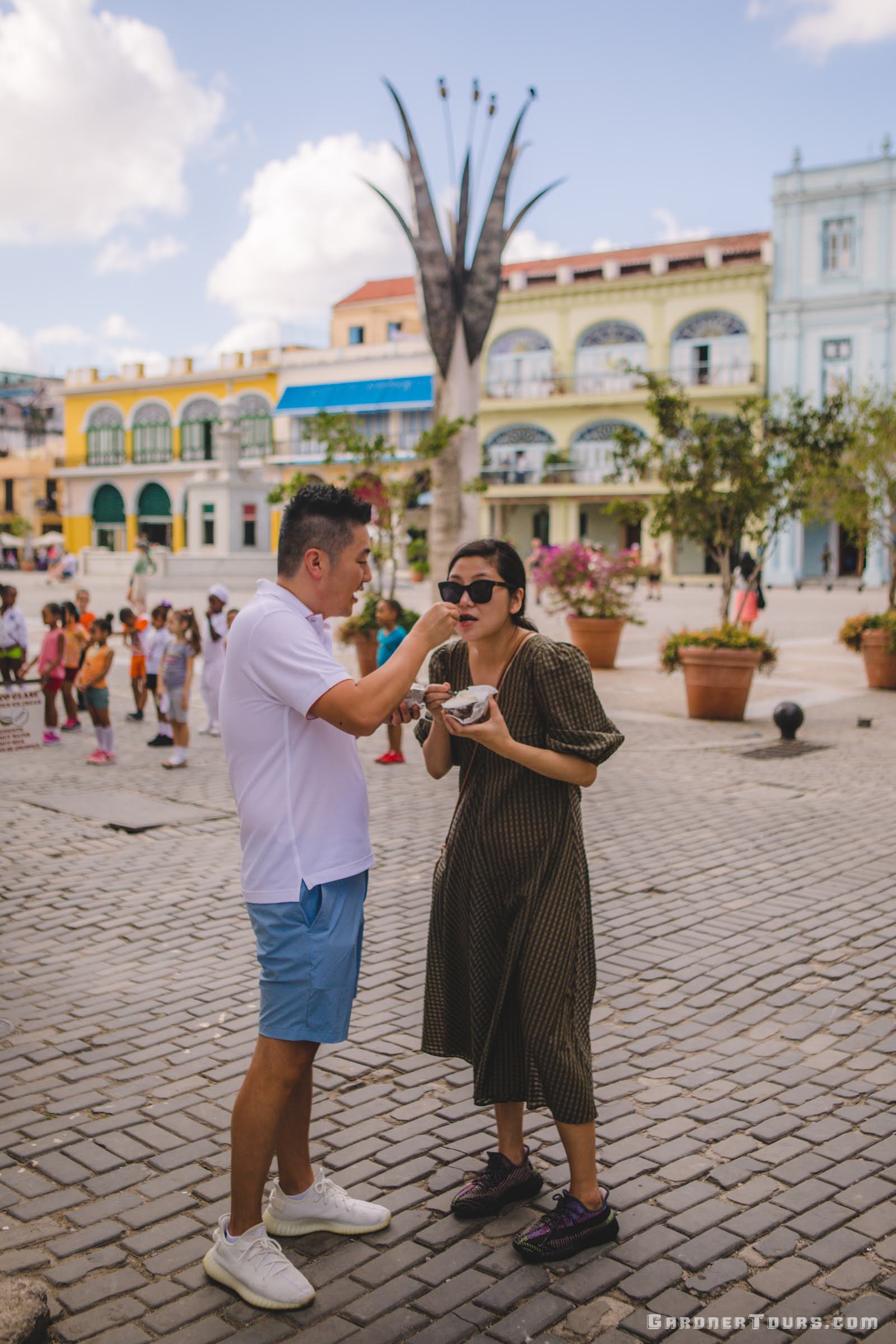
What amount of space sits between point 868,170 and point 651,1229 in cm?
4213

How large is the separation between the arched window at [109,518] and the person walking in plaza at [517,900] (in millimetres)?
55244

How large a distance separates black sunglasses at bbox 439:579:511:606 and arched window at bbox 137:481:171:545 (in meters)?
53.2

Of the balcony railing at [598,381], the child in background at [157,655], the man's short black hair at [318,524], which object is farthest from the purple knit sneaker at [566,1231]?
the balcony railing at [598,381]

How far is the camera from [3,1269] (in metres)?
2.91

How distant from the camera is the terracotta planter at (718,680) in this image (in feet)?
39.9

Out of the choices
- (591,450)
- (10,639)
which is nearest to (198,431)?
(591,450)

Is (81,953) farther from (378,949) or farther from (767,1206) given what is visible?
(767,1206)

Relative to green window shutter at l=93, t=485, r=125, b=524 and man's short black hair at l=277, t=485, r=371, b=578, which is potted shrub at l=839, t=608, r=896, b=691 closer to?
man's short black hair at l=277, t=485, r=371, b=578

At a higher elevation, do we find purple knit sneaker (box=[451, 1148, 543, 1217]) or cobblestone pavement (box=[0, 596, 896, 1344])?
purple knit sneaker (box=[451, 1148, 543, 1217])

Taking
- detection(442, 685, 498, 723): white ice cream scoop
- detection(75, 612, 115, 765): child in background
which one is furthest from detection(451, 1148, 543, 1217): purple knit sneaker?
detection(75, 612, 115, 765): child in background

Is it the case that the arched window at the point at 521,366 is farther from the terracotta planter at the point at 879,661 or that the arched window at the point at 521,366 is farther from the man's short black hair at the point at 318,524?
the man's short black hair at the point at 318,524

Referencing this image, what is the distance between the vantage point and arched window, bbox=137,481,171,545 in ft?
179

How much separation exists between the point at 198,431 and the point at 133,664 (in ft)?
139

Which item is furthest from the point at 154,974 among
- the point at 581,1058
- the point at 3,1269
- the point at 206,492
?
the point at 206,492
